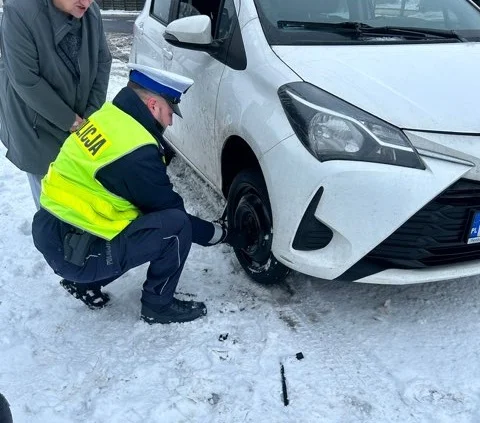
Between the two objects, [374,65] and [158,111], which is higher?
[374,65]

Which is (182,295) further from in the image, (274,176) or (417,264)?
(417,264)

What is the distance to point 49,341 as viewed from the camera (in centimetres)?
270

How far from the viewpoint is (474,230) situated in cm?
232

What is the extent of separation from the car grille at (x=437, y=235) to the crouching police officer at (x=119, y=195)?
95 cm

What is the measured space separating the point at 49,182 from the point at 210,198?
1808mm

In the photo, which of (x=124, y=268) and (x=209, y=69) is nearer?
(x=124, y=268)

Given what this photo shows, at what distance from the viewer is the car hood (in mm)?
2266

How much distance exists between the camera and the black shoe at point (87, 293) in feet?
9.59

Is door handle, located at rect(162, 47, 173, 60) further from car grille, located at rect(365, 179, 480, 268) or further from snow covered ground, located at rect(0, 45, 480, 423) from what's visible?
car grille, located at rect(365, 179, 480, 268)

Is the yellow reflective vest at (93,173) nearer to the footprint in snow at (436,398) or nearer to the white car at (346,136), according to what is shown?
the white car at (346,136)

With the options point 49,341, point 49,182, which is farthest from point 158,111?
point 49,341

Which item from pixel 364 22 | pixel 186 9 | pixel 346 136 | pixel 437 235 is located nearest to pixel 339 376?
pixel 437 235

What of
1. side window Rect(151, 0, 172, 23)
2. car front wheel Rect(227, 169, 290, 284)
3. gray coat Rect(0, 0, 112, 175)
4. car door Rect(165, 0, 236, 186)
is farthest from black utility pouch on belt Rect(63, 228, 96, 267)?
side window Rect(151, 0, 172, 23)

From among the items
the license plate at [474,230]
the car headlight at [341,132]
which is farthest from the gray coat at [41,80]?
the license plate at [474,230]
